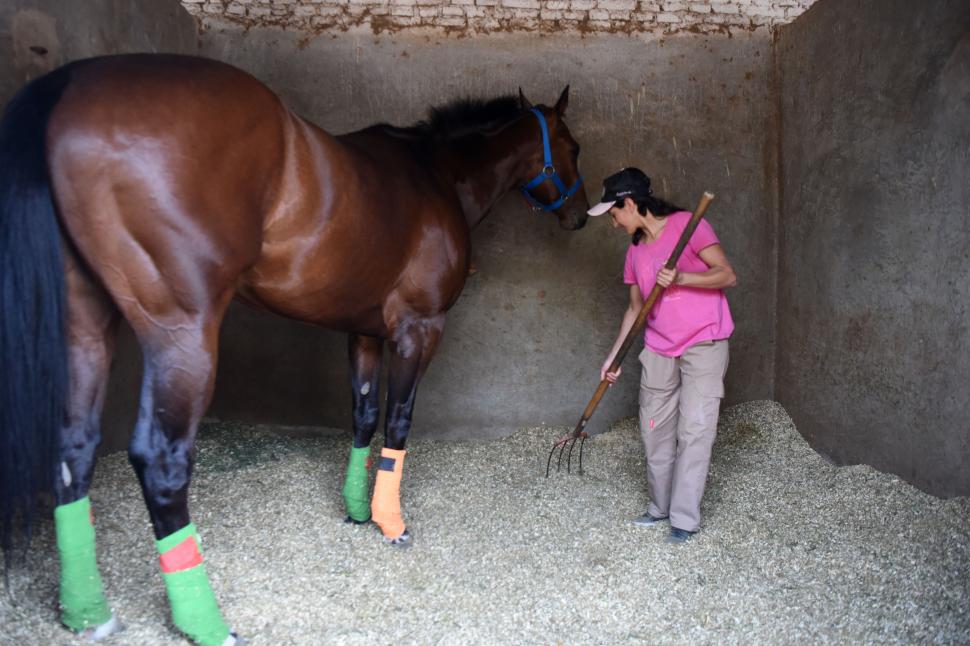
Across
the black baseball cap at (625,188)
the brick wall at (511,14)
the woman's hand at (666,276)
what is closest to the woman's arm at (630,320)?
the woman's hand at (666,276)

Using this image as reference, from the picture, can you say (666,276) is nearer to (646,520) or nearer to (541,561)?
(646,520)

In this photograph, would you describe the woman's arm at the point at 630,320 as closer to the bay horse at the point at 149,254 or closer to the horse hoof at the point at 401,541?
the horse hoof at the point at 401,541

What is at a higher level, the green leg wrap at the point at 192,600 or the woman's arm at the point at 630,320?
the woman's arm at the point at 630,320

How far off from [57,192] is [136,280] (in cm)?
29

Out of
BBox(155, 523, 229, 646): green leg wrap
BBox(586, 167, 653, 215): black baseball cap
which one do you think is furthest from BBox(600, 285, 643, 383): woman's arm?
BBox(155, 523, 229, 646): green leg wrap

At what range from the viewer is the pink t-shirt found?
2963 millimetres

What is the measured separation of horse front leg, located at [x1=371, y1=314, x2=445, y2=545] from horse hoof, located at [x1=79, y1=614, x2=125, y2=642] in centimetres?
107

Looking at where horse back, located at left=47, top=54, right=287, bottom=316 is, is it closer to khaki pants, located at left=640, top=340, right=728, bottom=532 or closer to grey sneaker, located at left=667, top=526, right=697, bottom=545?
khaki pants, located at left=640, top=340, right=728, bottom=532

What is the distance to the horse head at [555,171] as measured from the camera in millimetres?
3756

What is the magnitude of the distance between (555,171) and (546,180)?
2.7 inches

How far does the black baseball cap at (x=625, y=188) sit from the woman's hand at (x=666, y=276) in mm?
347

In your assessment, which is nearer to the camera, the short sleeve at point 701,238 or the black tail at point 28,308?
the black tail at point 28,308

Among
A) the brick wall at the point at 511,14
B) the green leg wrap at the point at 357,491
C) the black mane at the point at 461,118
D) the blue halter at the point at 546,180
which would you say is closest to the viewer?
the green leg wrap at the point at 357,491

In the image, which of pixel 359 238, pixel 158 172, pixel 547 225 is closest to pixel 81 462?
pixel 158 172
